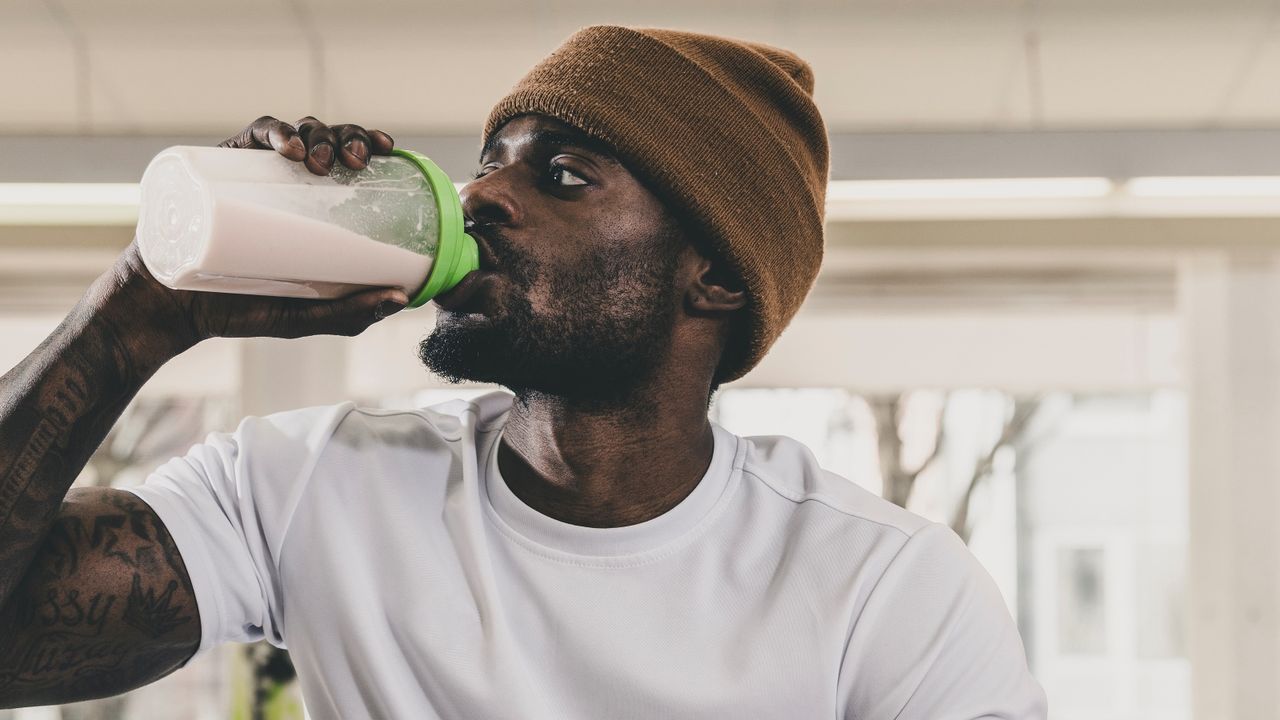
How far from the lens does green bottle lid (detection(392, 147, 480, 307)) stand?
3.51 feet

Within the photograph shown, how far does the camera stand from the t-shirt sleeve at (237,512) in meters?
1.16

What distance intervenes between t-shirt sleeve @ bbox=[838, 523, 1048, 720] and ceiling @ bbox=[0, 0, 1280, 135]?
108 inches

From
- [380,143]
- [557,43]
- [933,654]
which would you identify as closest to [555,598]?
[933,654]

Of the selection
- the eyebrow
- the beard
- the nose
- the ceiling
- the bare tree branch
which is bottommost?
the bare tree branch

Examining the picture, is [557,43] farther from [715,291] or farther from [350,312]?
[350,312]

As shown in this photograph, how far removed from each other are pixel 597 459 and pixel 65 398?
1.70 ft

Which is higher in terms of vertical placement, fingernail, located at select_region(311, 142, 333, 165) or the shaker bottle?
fingernail, located at select_region(311, 142, 333, 165)

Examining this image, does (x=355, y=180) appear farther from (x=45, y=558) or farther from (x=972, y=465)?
(x=972, y=465)

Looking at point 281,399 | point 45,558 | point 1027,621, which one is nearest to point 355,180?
point 45,558

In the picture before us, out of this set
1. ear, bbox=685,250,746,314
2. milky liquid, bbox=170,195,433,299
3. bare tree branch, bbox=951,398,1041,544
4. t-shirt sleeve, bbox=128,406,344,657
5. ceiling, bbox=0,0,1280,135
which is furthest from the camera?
bare tree branch, bbox=951,398,1041,544

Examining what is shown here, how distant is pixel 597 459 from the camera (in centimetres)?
131

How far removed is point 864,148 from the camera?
314cm

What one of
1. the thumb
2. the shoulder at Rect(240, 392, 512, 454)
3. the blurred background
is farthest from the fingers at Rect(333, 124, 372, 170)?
the blurred background

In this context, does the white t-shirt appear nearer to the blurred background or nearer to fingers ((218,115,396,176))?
fingers ((218,115,396,176))
